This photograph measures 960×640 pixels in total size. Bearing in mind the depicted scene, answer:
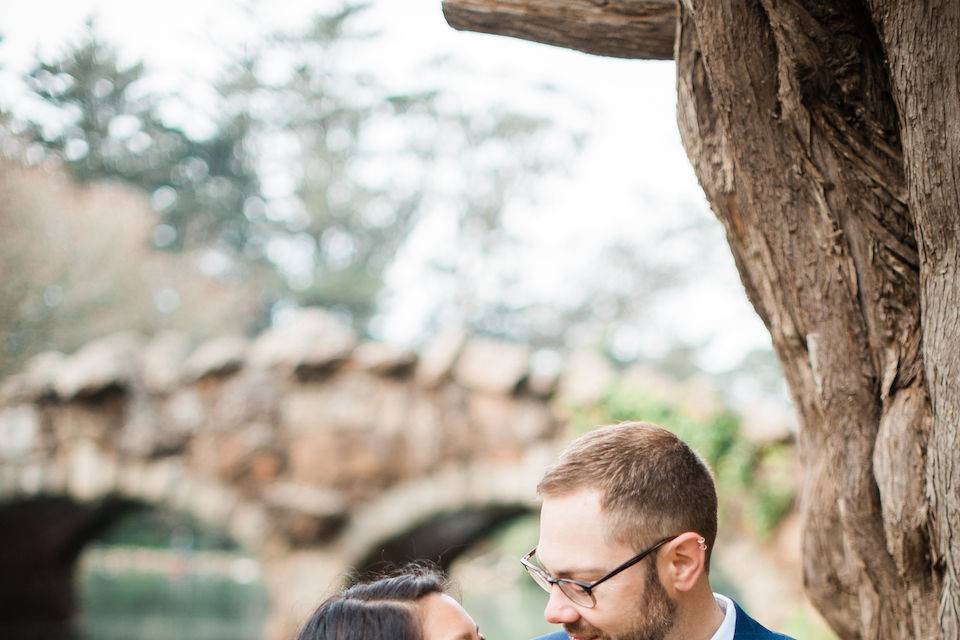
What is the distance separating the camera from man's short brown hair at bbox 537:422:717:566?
176cm


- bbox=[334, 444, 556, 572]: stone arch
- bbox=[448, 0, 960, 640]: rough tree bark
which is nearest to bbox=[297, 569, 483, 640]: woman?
bbox=[448, 0, 960, 640]: rough tree bark

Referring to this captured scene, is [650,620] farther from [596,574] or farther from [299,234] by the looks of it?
[299,234]

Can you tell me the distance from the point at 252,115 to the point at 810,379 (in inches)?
788

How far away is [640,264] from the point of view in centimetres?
2291

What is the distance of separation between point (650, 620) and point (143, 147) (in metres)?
19.3

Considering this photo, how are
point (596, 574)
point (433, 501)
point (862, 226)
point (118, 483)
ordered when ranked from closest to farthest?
point (596, 574) → point (862, 226) → point (433, 501) → point (118, 483)

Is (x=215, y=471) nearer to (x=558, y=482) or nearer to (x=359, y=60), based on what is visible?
(x=558, y=482)

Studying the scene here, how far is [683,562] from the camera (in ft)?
5.95

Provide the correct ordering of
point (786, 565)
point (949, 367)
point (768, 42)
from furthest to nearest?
point (786, 565)
point (768, 42)
point (949, 367)

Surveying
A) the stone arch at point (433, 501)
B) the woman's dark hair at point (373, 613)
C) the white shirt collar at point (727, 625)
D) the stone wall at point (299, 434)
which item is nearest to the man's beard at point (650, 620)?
the white shirt collar at point (727, 625)

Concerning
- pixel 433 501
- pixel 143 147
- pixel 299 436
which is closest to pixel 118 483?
pixel 299 436

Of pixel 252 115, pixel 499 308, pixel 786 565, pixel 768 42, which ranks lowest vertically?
pixel 499 308

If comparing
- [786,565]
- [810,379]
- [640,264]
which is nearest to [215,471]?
[786,565]

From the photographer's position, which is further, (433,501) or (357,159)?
(357,159)
